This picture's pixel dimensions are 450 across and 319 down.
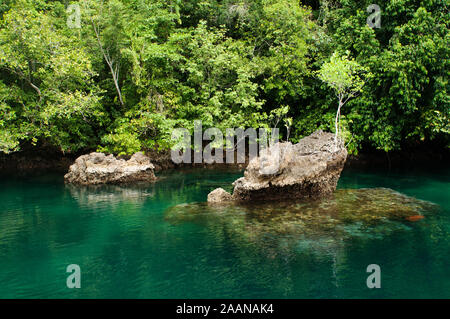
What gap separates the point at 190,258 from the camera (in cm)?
1179

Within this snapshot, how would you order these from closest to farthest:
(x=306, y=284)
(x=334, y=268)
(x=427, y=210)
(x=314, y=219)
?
(x=306, y=284)
(x=334, y=268)
(x=314, y=219)
(x=427, y=210)

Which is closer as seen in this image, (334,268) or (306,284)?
(306,284)

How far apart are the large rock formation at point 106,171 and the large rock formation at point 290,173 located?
832 centimetres

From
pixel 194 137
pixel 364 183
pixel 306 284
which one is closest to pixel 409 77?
pixel 364 183

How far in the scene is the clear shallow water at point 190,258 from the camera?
9742 mm

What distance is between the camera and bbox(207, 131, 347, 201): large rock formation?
683 inches

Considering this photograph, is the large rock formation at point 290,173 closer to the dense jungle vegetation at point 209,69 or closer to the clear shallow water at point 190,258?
the clear shallow water at point 190,258

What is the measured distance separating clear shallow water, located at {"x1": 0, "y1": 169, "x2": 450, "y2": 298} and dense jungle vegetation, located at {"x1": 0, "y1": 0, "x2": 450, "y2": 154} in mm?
8113

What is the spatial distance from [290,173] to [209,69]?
12.6 m

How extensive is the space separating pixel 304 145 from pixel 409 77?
8.32 m

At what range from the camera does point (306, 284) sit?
990 centimetres

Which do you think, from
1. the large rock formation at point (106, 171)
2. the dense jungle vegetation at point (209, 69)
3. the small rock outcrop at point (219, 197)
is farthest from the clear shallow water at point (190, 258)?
the dense jungle vegetation at point (209, 69)

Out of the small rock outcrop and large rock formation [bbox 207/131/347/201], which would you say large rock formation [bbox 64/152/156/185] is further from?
large rock formation [bbox 207/131/347/201]
